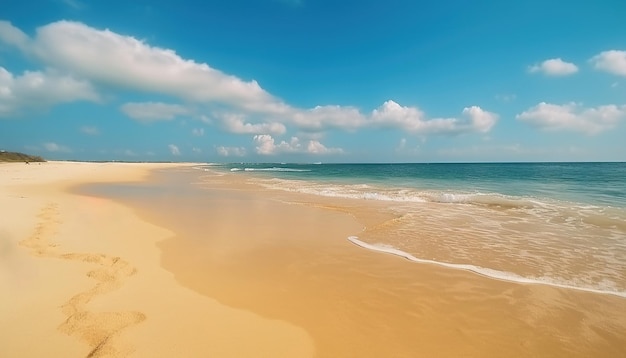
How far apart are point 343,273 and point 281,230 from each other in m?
3.84

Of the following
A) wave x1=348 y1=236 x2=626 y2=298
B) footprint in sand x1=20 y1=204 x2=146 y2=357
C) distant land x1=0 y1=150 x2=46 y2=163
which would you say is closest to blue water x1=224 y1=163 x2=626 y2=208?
wave x1=348 y1=236 x2=626 y2=298

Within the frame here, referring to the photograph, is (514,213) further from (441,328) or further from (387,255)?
(441,328)

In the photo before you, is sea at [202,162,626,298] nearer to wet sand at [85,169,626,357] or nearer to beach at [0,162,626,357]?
beach at [0,162,626,357]

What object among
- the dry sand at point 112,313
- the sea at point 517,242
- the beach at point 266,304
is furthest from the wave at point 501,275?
the dry sand at point 112,313

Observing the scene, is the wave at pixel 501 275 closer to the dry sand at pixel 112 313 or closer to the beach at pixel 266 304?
the beach at pixel 266 304

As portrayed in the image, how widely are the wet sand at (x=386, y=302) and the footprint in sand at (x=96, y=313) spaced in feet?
3.15

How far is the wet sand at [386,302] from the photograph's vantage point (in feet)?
11.6

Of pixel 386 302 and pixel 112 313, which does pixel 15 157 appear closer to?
pixel 112 313

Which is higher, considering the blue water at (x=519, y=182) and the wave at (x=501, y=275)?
the blue water at (x=519, y=182)

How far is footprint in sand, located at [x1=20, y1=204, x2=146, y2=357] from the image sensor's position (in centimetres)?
319

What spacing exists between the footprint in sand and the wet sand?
37.8 inches

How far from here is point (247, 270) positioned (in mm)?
5723

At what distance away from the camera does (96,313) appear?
12.2ft

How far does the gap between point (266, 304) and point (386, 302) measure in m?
1.88
